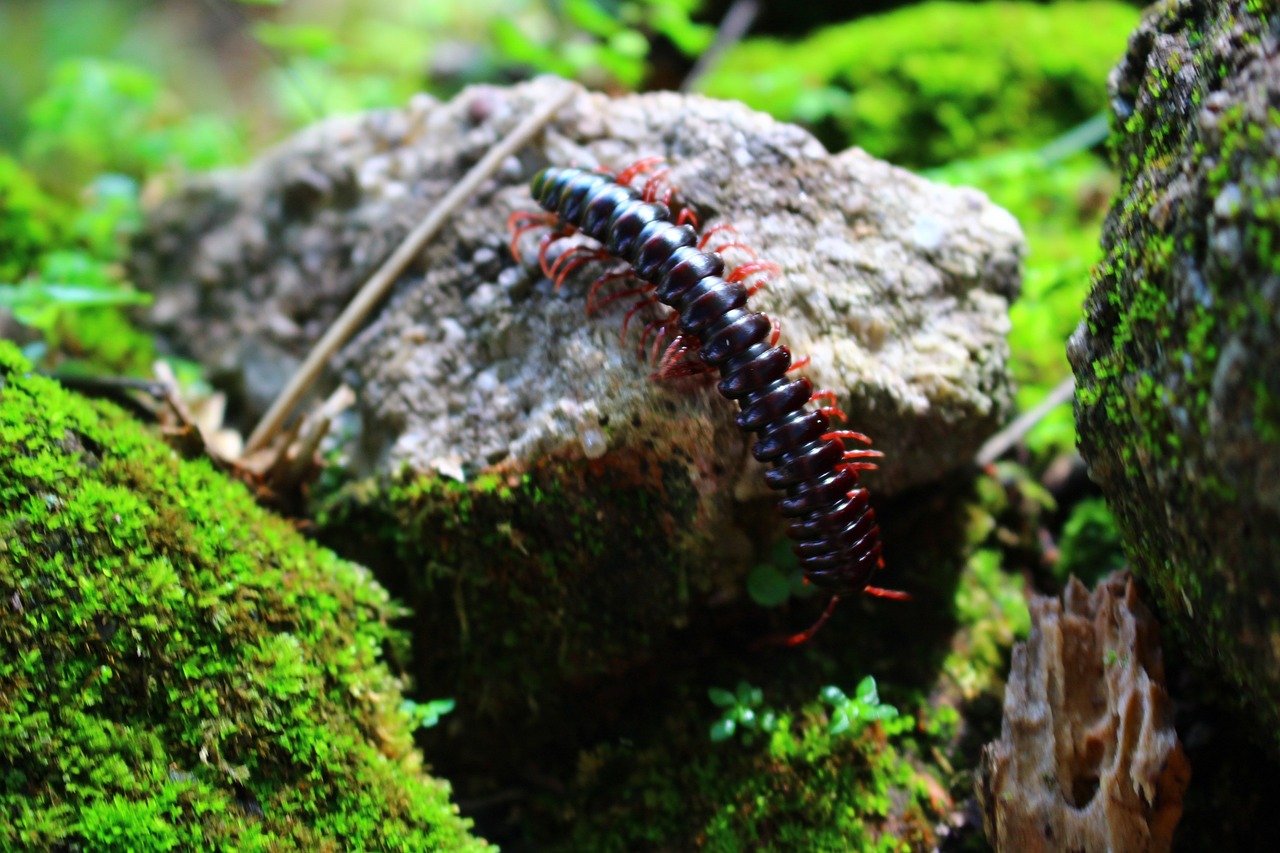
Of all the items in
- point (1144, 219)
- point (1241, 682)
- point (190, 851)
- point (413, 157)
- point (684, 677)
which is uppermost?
point (1144, 219)

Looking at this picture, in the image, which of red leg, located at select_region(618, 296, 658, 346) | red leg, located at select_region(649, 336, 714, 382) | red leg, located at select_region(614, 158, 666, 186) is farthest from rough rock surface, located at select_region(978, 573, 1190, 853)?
red leg, located at select_region(614, 158, 666, 186)

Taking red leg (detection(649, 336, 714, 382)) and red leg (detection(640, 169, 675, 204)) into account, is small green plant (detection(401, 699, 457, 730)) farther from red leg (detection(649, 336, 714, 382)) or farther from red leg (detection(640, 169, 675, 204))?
red leg (detection(640, 169, 675, 204))

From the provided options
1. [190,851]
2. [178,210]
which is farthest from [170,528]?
[178,210]

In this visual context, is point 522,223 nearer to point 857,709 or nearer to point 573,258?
point 573,258

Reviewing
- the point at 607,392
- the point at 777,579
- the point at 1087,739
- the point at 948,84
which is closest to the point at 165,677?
the point at 607,392

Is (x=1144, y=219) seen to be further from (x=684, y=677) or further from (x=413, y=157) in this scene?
(x=413, y=157)
